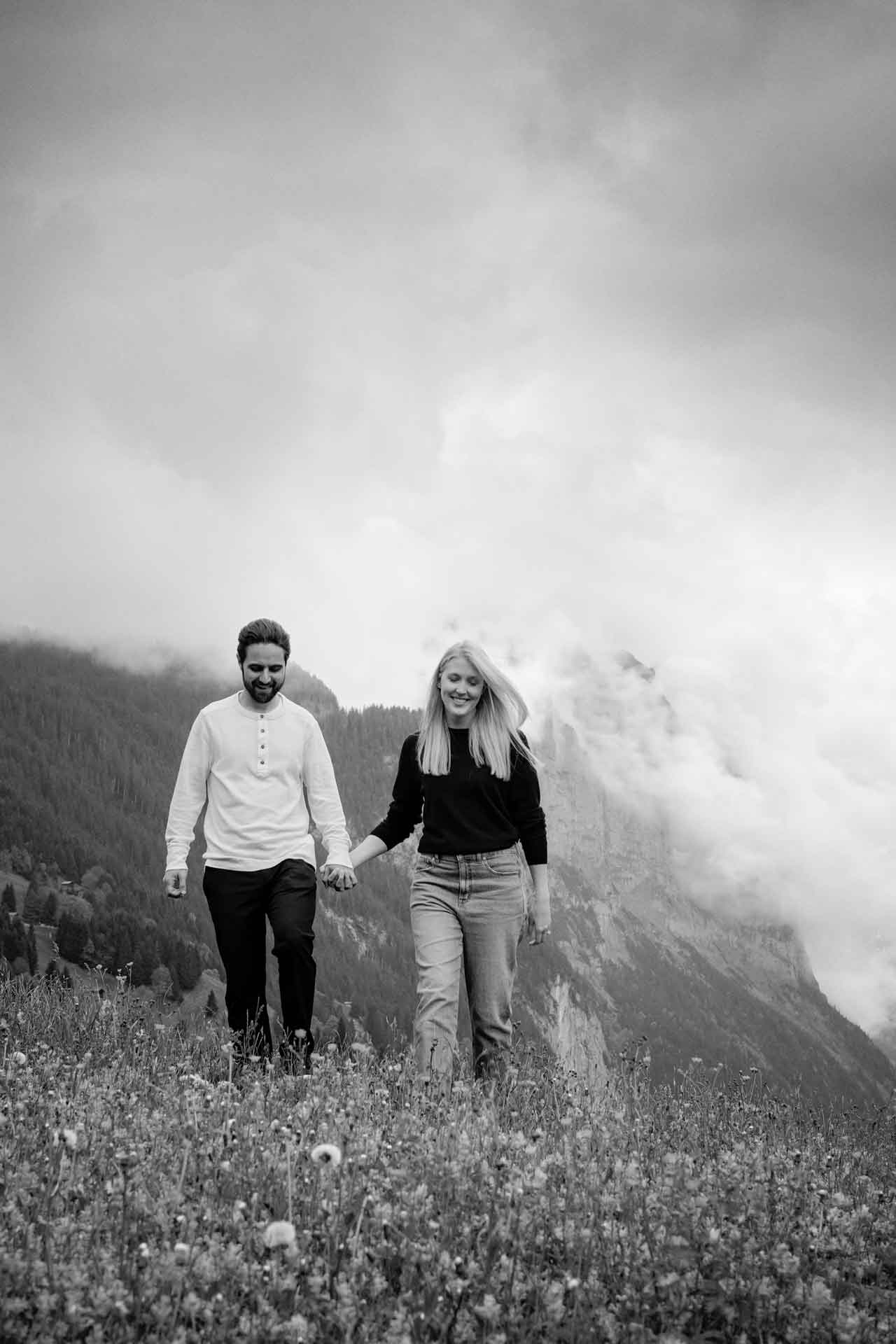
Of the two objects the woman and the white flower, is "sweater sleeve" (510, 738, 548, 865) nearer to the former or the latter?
the woman

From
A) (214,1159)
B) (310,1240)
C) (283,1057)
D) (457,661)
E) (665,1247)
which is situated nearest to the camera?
(310,1240)

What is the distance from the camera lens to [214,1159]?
149 inches

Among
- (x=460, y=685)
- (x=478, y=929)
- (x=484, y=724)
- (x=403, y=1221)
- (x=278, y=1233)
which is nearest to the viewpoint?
(x=278, y=1233)

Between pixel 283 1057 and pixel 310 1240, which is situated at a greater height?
pixel 310 1240

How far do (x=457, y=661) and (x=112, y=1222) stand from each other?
4.71 m

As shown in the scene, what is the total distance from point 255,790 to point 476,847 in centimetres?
187

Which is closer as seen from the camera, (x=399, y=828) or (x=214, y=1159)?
(x=214, y=1159)

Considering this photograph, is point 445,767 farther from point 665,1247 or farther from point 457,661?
point 665,1247

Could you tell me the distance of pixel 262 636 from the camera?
7.78 metres

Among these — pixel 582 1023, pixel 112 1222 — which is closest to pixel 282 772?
pixel 112 1222

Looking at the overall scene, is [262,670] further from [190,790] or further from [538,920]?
[538,920]

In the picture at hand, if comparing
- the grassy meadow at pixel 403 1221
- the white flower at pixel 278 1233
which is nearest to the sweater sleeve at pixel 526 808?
the grassy meadow at pixel 403 1221

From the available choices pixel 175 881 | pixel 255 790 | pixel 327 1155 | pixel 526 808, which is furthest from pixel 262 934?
pixel 327 1155

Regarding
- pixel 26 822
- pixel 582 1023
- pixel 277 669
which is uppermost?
pixel 277 669
